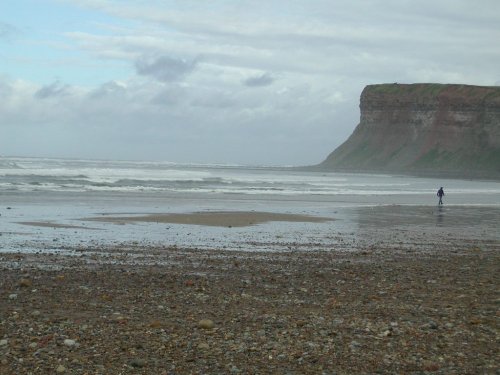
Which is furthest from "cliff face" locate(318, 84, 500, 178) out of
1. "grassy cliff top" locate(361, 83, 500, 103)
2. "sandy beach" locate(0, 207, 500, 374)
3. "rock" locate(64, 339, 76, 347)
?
"rock" locate(64, 339, 76, 347)

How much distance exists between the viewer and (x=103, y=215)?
97.9ft

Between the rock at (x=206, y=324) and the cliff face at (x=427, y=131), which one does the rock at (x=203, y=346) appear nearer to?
the rock at (x=206, y=324)

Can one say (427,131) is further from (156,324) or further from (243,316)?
(156,324)

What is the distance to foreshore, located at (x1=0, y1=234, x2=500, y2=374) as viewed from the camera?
25.5ft

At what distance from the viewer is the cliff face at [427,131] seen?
165125 mm

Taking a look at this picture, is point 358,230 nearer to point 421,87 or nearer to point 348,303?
point 348,303

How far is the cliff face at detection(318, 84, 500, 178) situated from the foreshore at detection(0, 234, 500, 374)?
5747 inches

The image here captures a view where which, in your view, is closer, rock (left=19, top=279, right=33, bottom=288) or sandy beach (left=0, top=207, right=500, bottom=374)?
sandy beach (left=0, top=207, right=500, bottom=374)

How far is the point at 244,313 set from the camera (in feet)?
32.9

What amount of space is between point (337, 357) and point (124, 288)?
16.5 feet

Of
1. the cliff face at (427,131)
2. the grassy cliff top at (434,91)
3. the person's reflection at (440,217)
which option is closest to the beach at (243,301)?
the person's reflection at (440,217)

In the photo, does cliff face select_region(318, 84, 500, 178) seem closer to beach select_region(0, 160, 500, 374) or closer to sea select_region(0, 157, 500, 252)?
sea select_region(0, 157, 500, 252)

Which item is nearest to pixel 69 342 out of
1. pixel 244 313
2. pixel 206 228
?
pixel 244 313

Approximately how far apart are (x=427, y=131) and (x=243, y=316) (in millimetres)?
175729
